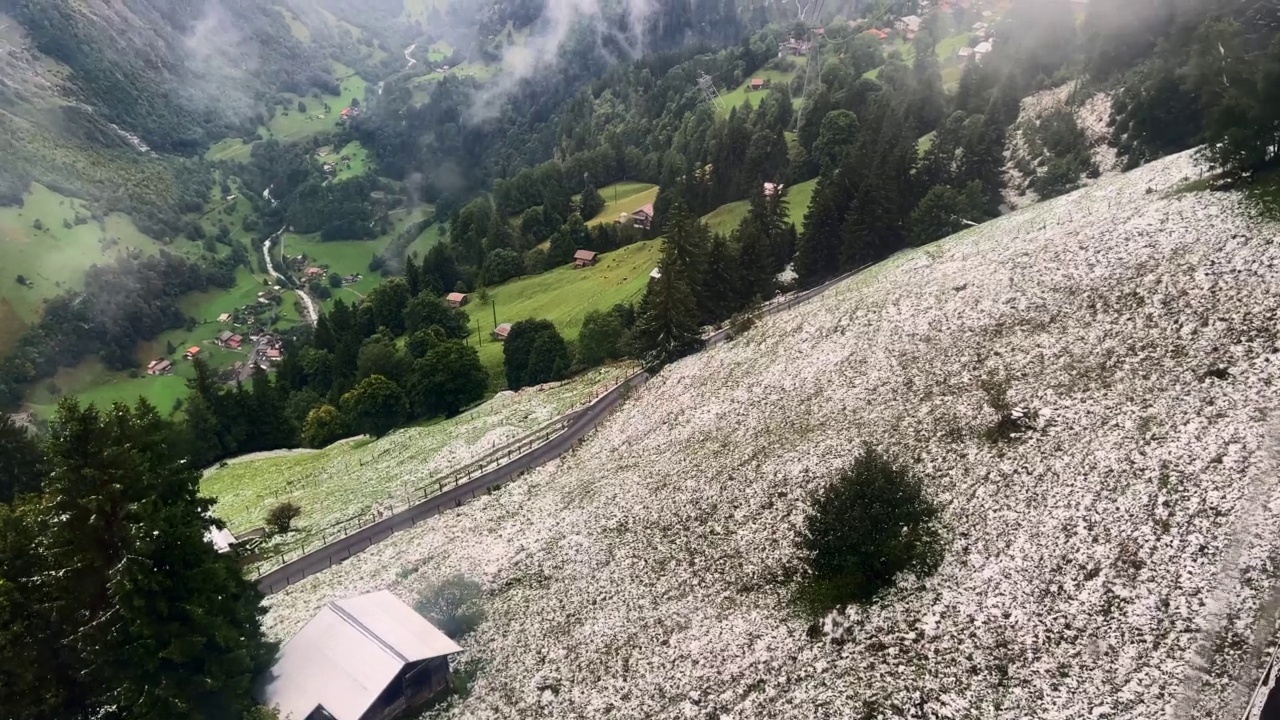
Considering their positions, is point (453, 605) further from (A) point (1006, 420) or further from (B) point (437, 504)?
(A) point (1006, 420)

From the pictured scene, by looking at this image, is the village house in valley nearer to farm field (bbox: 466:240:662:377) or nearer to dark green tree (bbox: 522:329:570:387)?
farm field (bbox: 466:240:662:377)

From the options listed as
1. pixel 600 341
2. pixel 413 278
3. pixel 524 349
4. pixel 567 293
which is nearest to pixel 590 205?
pixel 413 278

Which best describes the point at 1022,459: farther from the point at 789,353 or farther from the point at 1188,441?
the point at 789,353

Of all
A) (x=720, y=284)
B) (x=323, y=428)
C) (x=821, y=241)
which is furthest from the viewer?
(x=323, y=428)

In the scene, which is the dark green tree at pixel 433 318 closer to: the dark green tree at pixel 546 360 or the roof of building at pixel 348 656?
the dark green tree at pixel 546 360

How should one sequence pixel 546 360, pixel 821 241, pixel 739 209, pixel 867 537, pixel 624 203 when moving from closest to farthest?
pixel 867 537 < pixel 821 241 < pixel 546 360 < pixel 739 209 < pixel 624 203

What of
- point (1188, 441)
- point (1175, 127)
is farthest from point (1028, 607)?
point (1175, 127)
